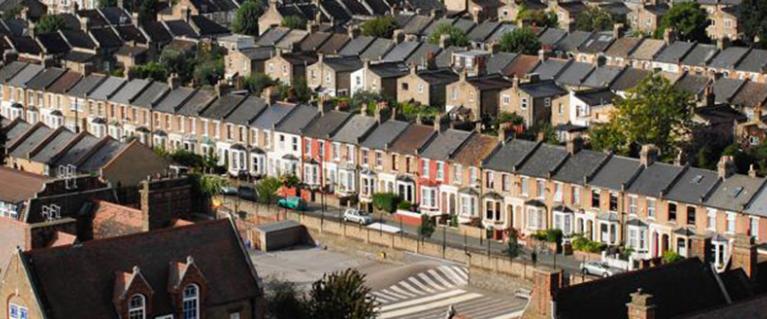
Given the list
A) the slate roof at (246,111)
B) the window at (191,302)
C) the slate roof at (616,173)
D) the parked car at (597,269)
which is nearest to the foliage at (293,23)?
the slate roof at (246,111)

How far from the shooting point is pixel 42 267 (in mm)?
59812

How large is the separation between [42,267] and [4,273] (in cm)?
204

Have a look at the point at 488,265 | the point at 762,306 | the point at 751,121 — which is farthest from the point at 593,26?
the point at 762,306

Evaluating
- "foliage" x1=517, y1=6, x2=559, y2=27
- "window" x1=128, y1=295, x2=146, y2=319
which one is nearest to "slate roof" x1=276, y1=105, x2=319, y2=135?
"foliage" x1=517, y1=6, x2=559, y2=27

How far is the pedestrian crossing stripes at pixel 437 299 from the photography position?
80.0 m

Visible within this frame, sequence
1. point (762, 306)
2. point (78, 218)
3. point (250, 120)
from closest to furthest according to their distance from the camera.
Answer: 1. point (762, 306)
2. point (78, 218)
3. point (250, 120)

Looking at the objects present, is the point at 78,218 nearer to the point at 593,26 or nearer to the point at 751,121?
the point at 751,121

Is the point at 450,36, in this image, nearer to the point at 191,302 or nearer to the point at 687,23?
the point at 687,23

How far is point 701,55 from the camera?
131375mm

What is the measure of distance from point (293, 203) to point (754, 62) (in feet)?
135

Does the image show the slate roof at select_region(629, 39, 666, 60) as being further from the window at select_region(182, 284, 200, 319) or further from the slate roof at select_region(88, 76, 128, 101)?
the window at select_region(182, 284, 200, 319)

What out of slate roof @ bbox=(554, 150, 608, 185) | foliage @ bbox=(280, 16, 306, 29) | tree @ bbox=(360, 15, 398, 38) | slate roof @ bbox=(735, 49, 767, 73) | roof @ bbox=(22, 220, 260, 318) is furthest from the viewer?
foliage @ bbox=(280, 16, 306, 29)

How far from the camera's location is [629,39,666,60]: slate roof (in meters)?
134

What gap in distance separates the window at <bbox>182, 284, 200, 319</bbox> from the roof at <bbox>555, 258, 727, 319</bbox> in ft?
40.5
